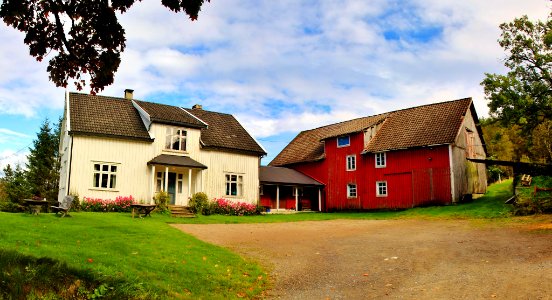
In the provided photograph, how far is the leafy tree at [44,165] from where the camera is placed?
38656mm

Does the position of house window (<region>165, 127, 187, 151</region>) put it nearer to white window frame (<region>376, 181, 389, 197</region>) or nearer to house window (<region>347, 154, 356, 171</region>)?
house window (<region>347, 154, 356, 171</region>)

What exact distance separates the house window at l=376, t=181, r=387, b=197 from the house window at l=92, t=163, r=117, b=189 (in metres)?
19.0

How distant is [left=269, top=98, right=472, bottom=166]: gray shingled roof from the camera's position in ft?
103

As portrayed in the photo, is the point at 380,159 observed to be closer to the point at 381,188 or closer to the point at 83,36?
the point at 381,188

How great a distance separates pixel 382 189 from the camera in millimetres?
33594

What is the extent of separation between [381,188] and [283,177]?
8017 mm

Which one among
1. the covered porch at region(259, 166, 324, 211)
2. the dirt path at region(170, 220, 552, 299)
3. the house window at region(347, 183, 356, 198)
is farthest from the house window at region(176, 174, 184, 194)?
the house window at region(347, 183, 356, 198)

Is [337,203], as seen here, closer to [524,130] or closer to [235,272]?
[524,130]

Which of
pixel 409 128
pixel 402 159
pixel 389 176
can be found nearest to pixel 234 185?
pixel 389 176

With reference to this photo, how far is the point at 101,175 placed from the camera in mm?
25984

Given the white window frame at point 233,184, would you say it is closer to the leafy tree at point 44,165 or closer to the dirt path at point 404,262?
the dirt path at point 404,262

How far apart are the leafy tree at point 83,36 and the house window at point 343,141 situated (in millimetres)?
30170

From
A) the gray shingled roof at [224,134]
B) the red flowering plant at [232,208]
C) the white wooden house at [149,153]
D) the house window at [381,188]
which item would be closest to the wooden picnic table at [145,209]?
the white wooden house at [149,153]

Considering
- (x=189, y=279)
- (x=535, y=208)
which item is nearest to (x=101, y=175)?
(x=189, y=279)
